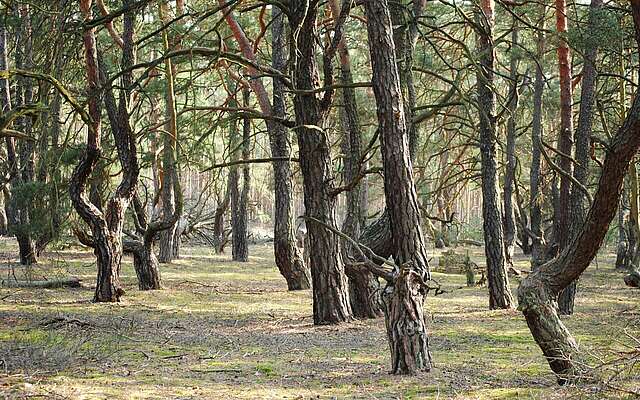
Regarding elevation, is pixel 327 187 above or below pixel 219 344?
above

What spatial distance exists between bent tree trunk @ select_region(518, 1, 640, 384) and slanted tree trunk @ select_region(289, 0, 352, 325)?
4188 mm

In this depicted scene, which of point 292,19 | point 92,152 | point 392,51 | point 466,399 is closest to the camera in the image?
point 466,399

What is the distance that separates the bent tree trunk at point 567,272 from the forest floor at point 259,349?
0.91ft

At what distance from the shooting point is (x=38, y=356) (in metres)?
7.80

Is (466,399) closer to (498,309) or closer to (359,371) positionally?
(359,371)

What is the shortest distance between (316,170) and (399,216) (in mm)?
3532

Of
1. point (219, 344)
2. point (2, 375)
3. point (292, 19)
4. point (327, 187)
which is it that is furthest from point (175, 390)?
point (292, 19)

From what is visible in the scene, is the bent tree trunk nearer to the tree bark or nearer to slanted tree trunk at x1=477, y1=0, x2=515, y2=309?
slanted tree trunk at x1=477, y1=0, x2=515, y2=309

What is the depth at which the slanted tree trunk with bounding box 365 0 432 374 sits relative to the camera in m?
7.52

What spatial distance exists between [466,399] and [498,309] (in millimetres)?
7695

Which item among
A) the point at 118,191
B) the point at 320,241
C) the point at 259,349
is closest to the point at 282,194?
the point at 118,191

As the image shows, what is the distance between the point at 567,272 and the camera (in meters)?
7.02

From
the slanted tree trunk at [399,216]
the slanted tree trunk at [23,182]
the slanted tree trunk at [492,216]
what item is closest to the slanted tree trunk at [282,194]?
the slanted tree trunk at [492,216]

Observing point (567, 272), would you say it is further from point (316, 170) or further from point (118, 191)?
point (118, 191)
